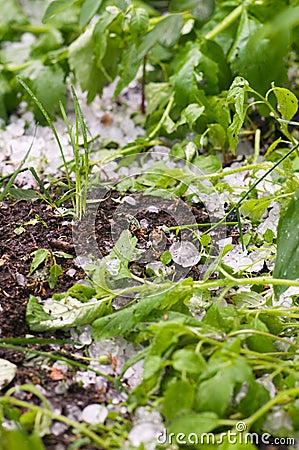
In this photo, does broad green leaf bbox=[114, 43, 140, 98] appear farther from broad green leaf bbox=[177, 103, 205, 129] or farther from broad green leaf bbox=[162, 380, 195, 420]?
broad green leaf bbox=[162, 380, 195, 420]

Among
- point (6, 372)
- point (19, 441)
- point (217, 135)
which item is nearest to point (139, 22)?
point (217, 135)

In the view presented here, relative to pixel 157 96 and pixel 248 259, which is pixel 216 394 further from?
pixel 157 96

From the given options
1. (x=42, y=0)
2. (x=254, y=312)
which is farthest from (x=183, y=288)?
(x=42, y=0)

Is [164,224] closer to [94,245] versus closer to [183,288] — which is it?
[94,245]

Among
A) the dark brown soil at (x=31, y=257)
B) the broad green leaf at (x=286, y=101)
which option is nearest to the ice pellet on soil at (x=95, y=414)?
the dark brown soil at (x=31, y=257)

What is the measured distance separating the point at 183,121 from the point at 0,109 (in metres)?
0.49

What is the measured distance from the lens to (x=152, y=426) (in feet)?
2.56

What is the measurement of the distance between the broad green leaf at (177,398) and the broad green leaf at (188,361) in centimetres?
2

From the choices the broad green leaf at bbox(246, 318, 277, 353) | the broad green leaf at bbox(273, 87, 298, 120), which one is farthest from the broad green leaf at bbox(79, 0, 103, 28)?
the broad green leaf at bbox(246, 318, 277, 353)

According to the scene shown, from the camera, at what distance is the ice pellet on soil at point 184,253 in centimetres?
102

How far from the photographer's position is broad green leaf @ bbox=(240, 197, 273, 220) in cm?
105

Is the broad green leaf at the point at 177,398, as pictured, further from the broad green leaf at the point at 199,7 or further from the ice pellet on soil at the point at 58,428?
the broad green leaf at the point at 199,7

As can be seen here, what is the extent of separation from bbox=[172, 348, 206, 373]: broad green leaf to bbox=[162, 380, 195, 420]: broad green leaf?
2 centimetres

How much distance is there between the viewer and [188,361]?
0.76m
